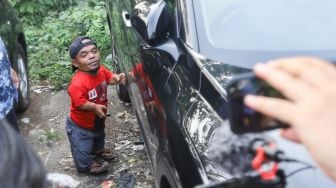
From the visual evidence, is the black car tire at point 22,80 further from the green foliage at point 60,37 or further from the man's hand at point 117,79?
the man's hand at point 117,79

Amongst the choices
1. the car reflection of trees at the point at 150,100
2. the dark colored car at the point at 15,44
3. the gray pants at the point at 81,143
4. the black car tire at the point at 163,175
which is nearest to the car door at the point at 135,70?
the car reflection of trees at the point at 150,100

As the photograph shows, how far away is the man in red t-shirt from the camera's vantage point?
362 centimetres

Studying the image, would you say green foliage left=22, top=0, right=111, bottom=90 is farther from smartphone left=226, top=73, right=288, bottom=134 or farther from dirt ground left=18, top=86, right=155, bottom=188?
smartphone left=226, top=73, right=288, bottom=134

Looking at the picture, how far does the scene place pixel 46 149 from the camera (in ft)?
14.6

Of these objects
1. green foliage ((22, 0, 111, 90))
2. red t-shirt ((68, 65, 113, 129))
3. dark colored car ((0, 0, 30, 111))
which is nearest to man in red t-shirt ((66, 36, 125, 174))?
red t-shirt ((68, 65, 113, 129))

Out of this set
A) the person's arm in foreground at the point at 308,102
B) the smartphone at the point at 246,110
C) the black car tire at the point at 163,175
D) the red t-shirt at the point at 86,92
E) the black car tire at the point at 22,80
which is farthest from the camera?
the black car tire at the point at 22,80

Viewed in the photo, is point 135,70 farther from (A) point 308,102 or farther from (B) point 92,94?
(A) point 308,102

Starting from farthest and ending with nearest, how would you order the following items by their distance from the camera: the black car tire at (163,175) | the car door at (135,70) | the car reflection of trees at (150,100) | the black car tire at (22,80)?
the black car tire at (22,80) → the car door at (135,70) → the car reflection of trees at (150,100) → the black car tire at (163,175)

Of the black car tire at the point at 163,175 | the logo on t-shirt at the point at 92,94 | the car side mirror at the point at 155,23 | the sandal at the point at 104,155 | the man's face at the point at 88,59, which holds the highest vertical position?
the car side mirror at the point at 155,23

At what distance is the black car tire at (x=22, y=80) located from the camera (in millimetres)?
5055

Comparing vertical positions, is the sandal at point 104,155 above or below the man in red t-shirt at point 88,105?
below

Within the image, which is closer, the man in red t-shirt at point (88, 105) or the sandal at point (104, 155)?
the man in red t-shirt at point (88, 105)

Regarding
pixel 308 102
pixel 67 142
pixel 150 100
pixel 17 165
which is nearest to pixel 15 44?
pixel 67 142

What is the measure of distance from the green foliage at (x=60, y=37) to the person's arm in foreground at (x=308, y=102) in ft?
15.9
